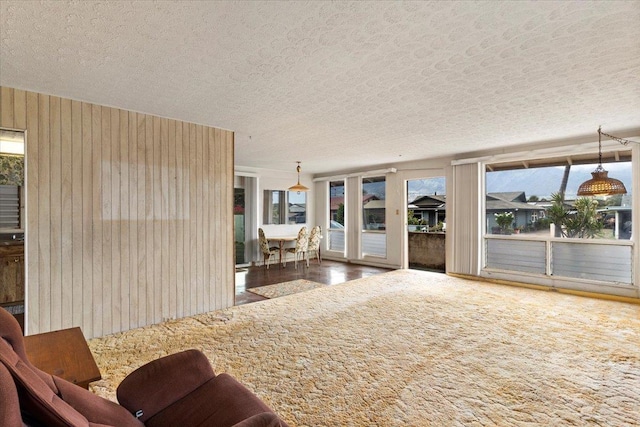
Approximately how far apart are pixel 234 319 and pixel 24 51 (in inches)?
123

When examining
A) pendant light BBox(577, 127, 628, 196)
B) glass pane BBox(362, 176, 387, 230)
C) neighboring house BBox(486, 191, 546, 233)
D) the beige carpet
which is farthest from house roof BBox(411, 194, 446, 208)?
pendant light BBox(577, 127, 628, 196)

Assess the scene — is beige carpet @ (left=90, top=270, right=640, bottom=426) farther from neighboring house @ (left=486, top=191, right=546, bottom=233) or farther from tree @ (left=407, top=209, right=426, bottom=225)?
tree @ (left=407, top=209, right=426, bottom=225)

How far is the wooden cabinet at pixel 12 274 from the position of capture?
2.96 m

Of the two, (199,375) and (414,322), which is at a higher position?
(199,375)

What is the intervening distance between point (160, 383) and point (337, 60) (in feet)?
7.70

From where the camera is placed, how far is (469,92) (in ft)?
10.1

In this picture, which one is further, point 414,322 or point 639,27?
point 414,322

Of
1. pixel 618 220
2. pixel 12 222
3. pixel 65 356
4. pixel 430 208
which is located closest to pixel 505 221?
pixel 618 220

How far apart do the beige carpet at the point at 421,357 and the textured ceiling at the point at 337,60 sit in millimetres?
2437

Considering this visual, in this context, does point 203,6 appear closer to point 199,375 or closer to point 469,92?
point 199,375

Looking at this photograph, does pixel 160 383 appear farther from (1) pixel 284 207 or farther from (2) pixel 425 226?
(2) pixel 425 226

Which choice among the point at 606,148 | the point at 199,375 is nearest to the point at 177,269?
the point at 199,375

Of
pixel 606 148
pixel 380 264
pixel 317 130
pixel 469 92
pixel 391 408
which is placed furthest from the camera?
pixel 380 264

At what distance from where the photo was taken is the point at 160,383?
5.17 ft
